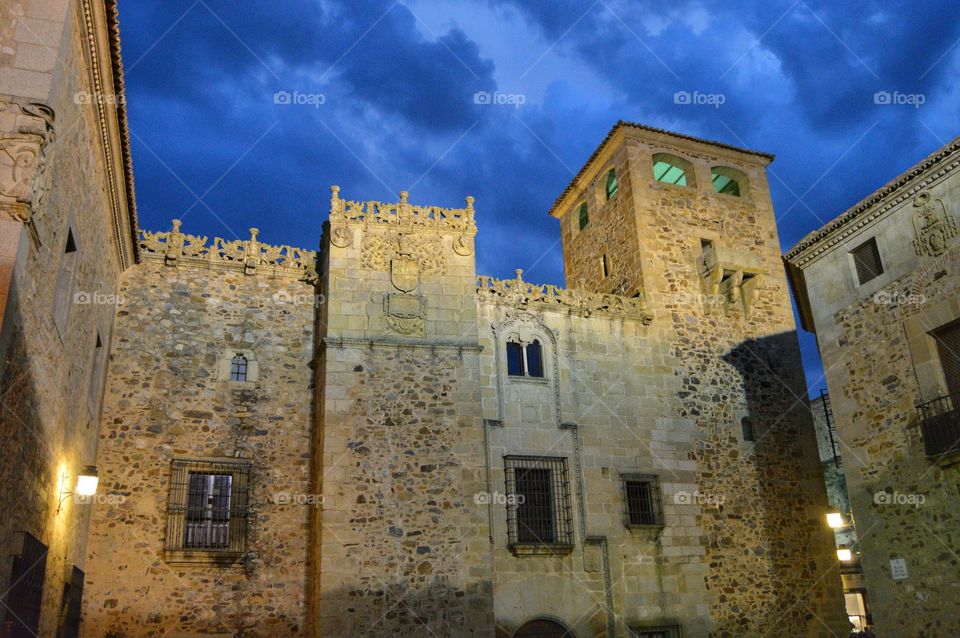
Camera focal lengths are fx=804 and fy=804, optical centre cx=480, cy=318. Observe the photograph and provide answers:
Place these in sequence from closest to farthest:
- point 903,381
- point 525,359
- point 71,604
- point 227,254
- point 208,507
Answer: point 71,604 < point 903,381 < point 208,507 < point 227,254 < point 525,359

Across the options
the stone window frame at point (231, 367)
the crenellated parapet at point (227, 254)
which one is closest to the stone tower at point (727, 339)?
the crenellated parapet at point (227, 254)

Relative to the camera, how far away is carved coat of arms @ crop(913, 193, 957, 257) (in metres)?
13.4

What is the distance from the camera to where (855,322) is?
1498 cm

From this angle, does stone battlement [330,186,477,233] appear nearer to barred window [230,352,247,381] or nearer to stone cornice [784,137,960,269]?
barred window [230,352,247,381]

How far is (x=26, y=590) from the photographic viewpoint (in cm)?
901

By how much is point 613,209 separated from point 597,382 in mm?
5798

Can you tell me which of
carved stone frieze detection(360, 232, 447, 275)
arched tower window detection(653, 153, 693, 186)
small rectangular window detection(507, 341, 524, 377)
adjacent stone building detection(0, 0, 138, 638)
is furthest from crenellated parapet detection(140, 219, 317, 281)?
arched tower window detection(653, 153, 693, 186)

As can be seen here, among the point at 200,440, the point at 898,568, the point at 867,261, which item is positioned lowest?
the point at 898,568

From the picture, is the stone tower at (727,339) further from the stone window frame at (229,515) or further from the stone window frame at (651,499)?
the stone window frame at (229,515)

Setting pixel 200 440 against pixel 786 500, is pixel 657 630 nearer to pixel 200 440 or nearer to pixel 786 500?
pixel 786 500

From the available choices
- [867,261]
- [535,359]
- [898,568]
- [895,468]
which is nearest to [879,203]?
[867,261]

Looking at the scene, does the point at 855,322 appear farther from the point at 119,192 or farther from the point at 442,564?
the point at 119,192

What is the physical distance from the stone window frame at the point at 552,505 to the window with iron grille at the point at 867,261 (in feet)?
22.3

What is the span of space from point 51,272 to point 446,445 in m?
7.66
